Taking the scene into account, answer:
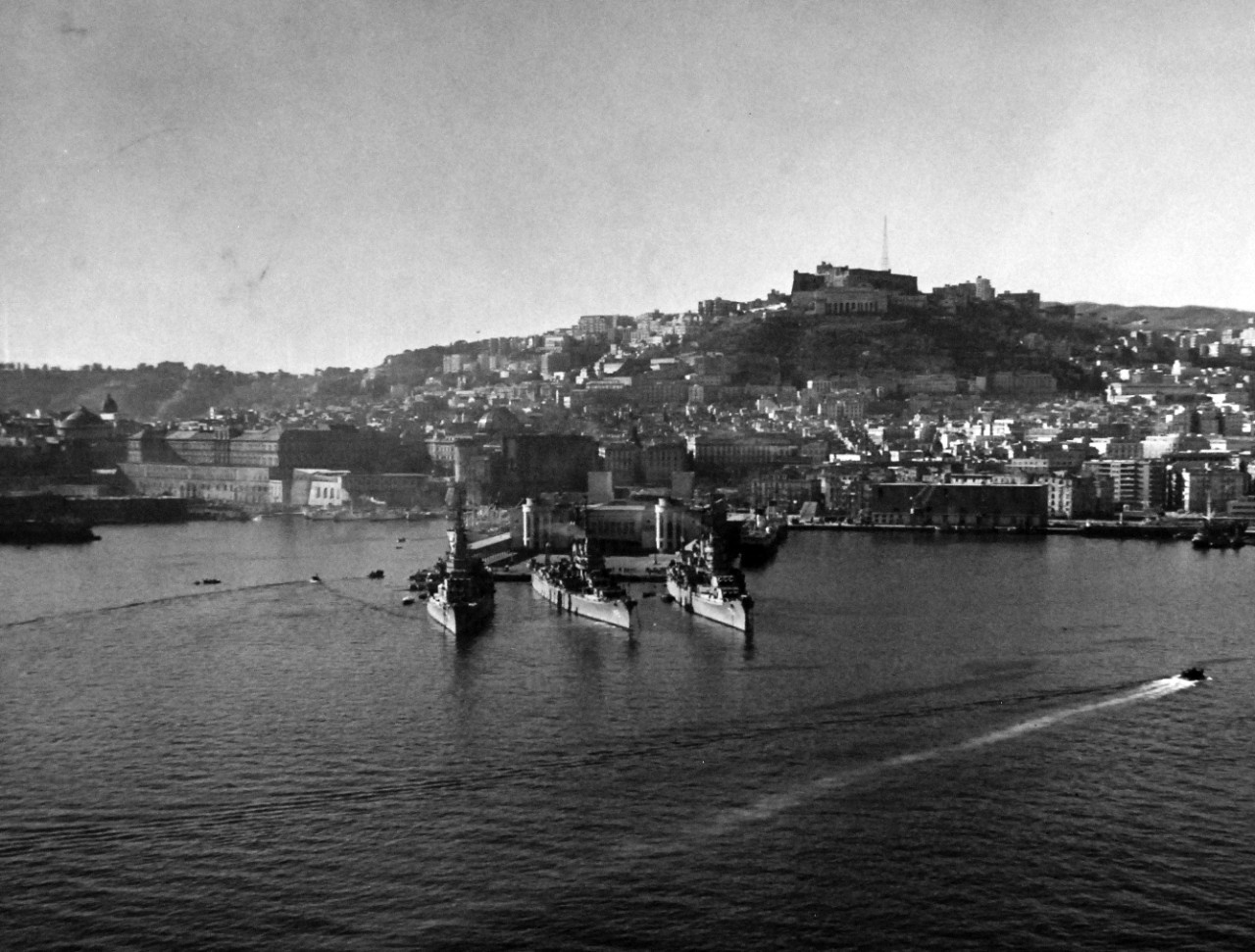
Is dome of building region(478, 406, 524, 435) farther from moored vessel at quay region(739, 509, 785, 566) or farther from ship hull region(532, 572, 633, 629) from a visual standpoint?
ship hull region(532, 572, 633, 629)

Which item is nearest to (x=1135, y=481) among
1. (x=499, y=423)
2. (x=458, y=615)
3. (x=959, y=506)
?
(x=959, y=506)

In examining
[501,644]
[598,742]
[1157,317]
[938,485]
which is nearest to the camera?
[598,742]

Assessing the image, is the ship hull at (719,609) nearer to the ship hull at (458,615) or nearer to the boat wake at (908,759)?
the ship hull at (458,615)

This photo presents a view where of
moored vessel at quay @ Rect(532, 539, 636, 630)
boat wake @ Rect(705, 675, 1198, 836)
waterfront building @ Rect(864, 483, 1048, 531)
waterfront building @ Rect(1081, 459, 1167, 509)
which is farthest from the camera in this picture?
waterfront building @ Rect(1081, 459, 1167, 509)

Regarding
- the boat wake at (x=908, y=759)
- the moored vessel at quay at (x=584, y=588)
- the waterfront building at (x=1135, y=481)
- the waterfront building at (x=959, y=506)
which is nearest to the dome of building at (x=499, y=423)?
the waterfront building at (x=959, y=506)

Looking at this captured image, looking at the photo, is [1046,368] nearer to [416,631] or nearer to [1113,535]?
[1113,535]

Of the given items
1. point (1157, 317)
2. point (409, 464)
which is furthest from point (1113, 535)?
point (1157, 317)

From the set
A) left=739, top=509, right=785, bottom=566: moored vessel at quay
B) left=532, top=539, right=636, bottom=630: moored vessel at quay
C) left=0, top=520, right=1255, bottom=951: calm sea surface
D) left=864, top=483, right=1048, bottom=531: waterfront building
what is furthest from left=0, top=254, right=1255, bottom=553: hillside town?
left=0, top=520, right=1255, bottom=951: calm sea surface

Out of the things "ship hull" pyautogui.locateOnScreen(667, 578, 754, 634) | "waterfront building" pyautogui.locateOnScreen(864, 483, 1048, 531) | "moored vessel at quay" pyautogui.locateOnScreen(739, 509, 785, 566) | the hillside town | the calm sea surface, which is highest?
the hillside town
